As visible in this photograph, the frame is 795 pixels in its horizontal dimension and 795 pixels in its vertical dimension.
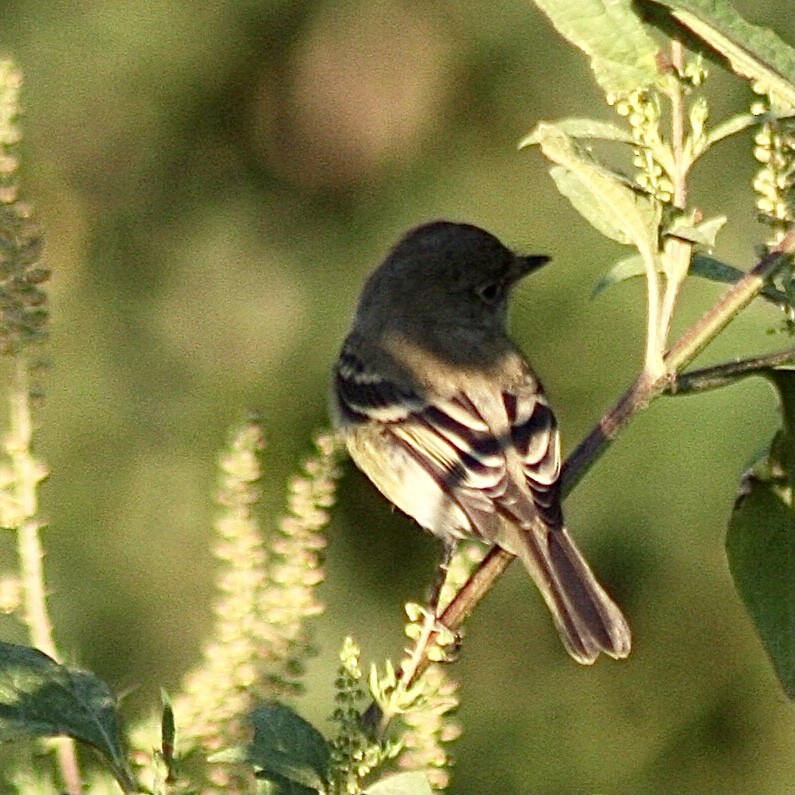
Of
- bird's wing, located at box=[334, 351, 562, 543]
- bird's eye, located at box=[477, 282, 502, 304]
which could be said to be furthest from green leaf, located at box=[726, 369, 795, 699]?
bird's eye, located at box=[477, 282, 502, 304]

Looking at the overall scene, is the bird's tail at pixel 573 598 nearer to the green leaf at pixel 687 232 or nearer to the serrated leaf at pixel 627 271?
the serrated leaf at pixel 627 271

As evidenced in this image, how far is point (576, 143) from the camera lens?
238 cm

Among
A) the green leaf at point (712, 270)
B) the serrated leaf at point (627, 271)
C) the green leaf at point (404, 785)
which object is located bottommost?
the green leaf at point (404, 785)

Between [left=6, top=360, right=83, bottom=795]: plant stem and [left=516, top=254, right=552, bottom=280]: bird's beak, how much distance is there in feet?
10.2

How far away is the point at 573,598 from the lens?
151 inches

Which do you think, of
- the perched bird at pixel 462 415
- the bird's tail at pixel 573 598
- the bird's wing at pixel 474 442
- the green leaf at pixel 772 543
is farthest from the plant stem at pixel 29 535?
the bird's wing at pixel 474 442

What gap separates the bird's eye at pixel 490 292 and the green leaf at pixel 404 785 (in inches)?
131

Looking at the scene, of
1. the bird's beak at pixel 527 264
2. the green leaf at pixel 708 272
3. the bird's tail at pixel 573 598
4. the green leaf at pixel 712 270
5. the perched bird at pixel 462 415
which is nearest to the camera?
the green leaf at pixel 708 272

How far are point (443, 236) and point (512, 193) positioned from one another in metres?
1.52

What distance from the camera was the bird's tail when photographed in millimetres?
3688

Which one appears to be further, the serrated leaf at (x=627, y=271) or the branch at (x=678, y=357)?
the serrated leaf at (x=627, y=271)

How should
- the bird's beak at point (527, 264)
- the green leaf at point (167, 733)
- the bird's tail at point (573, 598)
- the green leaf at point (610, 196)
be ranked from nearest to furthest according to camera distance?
the green leaf at point (167, 733)
the green leaf at point (610, 196)
the bird's tail at point (573, 598)
the bird's beak at point (527, 264)

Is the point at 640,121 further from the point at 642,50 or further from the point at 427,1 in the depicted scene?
the point at 427,1

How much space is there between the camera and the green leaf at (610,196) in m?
2.34
